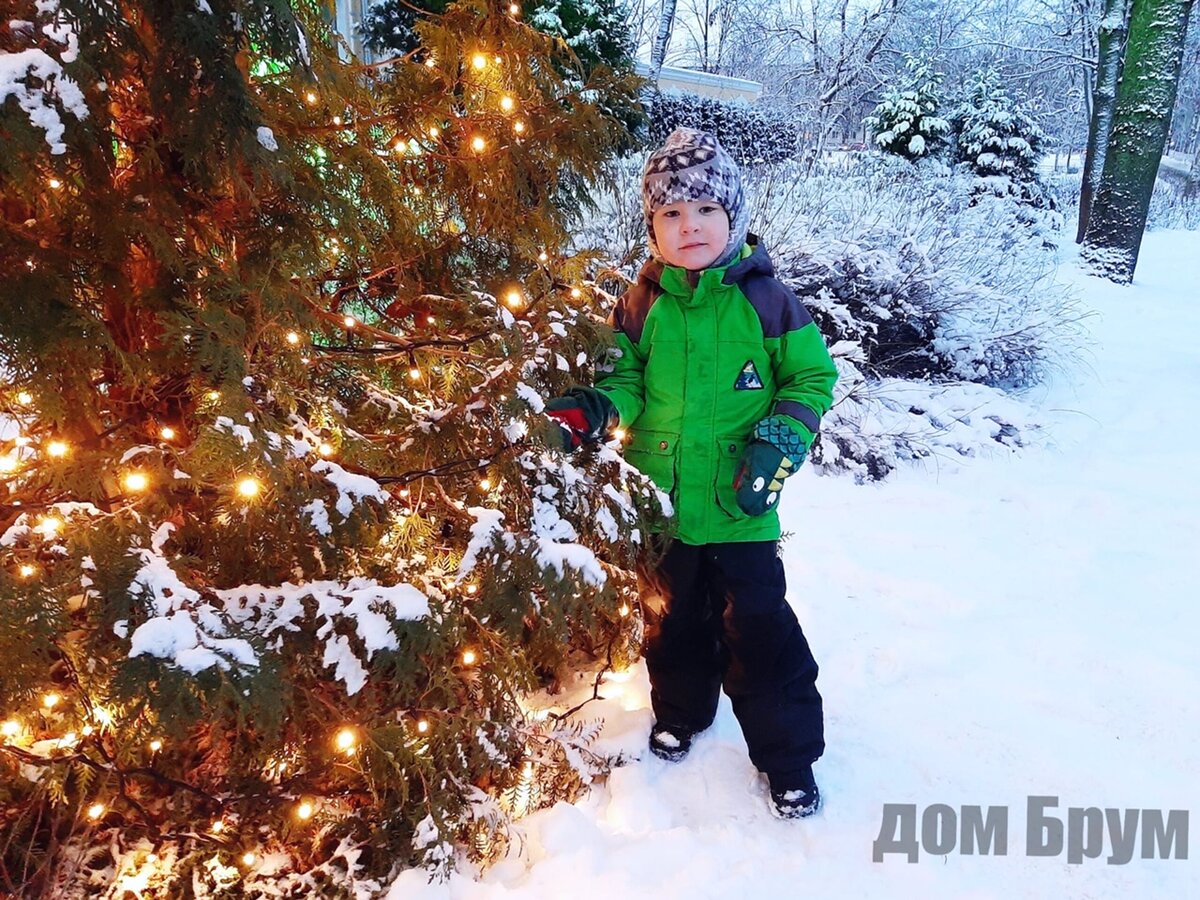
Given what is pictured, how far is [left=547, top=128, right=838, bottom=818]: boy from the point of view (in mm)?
1888

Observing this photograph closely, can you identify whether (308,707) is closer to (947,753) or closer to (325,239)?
(325,239)

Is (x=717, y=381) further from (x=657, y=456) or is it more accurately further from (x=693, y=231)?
(x=693, y=231)

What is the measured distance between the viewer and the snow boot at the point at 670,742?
2.20 meters

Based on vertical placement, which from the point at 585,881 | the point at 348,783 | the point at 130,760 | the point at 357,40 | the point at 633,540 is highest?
the point at 357,40

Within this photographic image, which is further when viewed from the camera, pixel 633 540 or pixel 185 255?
pixel 633 540

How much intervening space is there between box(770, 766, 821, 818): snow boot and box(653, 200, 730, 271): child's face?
137 centimetres

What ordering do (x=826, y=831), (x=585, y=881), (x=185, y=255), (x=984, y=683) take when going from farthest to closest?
(x=984, y=683) < (x=826, y=831) < (x=585, y=881) < (x=185, y=255)

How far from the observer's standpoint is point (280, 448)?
4.15 ft

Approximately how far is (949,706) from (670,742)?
0.91 meters

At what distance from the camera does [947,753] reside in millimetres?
2188

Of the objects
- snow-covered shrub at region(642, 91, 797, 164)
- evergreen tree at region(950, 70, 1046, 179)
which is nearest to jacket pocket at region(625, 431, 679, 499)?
snow-covered shrub at region(642, 91, 797, 164)

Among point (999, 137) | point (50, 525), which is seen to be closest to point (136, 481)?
point (50, 525)

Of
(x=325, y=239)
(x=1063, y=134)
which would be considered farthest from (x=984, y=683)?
(x=1063, y=134)

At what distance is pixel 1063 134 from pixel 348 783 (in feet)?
102
